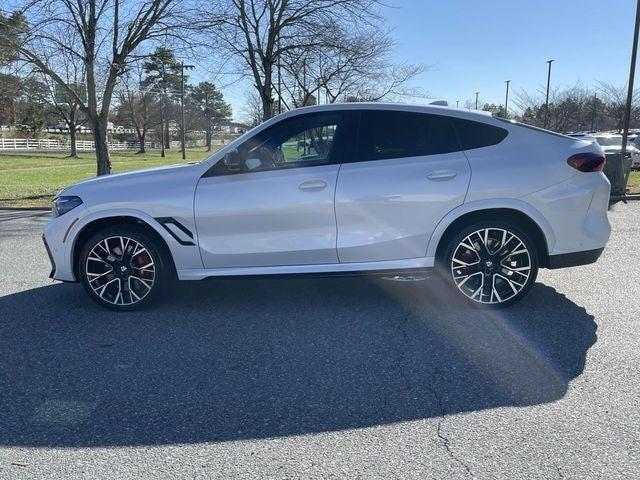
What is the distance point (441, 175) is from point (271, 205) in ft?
4.72

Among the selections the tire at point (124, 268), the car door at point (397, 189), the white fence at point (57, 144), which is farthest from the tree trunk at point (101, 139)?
the white fence at point (57, 144)

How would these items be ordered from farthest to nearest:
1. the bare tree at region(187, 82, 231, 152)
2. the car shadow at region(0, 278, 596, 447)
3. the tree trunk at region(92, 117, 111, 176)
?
the bare tree at region(187, 82, 231, 152)
the tree trunk at region(92, 117, 111, 176)
the car shadow at region(0, 278, 596, 447)

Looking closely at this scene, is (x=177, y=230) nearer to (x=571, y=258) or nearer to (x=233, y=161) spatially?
(x=233, y=161)

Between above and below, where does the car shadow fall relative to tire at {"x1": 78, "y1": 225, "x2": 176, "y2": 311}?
below

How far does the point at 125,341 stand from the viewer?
13.4 ft

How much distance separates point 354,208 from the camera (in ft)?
14.6

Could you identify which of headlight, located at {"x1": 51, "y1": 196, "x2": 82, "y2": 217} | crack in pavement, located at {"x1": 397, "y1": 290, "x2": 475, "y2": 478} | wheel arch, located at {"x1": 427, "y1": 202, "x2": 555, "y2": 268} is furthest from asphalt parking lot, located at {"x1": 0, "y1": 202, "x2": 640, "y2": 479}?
headlight, located at {"x1": 51, "y1": 196, "x2": 82, "y2": 217}

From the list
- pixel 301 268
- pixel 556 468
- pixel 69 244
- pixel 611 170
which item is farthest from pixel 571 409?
pixel 611 170

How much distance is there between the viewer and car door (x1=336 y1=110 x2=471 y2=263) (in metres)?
4.46

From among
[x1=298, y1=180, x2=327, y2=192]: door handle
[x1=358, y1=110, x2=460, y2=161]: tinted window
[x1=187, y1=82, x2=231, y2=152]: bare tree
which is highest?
[x1=187, y1=82, x2=231, y2=152]: bare tree

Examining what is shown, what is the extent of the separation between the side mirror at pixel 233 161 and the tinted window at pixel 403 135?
1.04m

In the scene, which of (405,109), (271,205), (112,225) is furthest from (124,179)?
(405,109)

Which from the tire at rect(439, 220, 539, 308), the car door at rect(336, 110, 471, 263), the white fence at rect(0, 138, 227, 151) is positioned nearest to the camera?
the car door at rect(336, 110, 471, 263)

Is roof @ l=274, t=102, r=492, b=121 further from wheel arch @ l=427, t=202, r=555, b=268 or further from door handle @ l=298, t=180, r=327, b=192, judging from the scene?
wheel arch @ l=427, t=202, r=555, b=268
